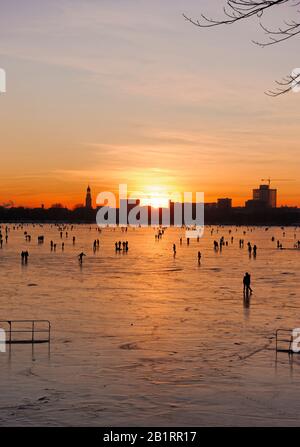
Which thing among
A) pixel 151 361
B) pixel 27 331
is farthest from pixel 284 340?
pixel 27 331

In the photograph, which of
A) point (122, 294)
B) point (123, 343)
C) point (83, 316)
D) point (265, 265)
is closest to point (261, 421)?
point (123, 343)

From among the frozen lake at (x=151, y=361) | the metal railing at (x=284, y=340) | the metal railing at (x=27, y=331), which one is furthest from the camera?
the metal railing at (x=27, y=331)

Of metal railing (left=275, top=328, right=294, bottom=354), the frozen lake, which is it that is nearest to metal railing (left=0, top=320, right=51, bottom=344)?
the frozen lake

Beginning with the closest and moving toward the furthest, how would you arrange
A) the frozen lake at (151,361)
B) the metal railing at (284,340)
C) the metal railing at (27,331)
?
1. the frozen lake at (151,361)
2. the metal railing at (284,340)
3. the metal railing at (27,331)

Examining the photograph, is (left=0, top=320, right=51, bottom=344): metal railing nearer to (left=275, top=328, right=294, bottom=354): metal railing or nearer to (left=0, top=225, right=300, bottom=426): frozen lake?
(left=0, top=225, right=300, bottom=426): frozen lake

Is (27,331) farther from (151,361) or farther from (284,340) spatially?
(284,340)

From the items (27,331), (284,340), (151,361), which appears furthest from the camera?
(27,331)

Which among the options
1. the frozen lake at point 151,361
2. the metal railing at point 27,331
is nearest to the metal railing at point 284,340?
the frozen lake at point 151,361

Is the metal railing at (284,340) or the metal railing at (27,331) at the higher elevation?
the metal railing at (27,331)

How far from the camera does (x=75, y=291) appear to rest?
40.6 metres

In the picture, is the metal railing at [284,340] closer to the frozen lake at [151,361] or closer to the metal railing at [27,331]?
the frozen lake at [151,361]

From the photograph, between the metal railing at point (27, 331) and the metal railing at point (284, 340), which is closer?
the metal railing at point (284, 340)
